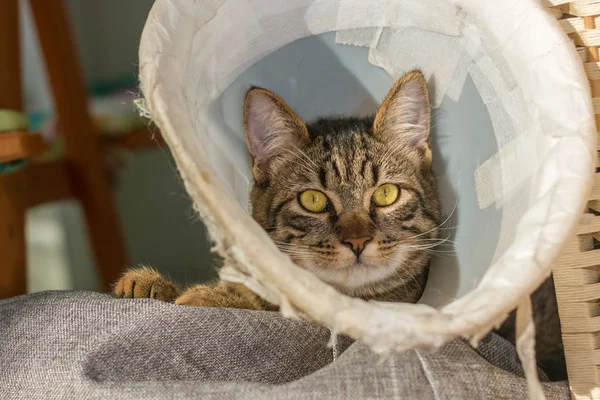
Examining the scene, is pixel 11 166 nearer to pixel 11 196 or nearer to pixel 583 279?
pixel 11 196

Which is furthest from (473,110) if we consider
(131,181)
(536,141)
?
(131,181)

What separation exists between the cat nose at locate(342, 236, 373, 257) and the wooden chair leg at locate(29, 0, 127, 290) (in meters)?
1.19

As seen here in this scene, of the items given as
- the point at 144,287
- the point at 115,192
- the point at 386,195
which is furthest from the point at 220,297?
the point at 115,192

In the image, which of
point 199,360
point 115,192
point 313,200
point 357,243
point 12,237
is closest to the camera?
point 199,360

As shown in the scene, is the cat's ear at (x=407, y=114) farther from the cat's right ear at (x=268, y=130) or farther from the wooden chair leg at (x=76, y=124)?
the wooden chair leg at (x=76, y=124)

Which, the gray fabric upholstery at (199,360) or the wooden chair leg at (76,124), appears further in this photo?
the wooden chair leg at (76,124)

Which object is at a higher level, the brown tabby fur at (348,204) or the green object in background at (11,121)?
the green object in background at (11,121)

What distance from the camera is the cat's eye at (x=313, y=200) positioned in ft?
3.73

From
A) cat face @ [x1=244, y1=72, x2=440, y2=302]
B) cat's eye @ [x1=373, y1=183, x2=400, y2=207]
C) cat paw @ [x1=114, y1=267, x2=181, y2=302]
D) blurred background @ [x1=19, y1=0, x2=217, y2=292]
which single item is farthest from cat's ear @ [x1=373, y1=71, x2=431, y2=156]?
blurred background @ [x1=19, y1=0, x2=217, y2=292]

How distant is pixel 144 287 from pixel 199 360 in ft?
0.71

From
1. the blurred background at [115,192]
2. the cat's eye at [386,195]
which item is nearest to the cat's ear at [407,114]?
the cat's eye at [386,195]

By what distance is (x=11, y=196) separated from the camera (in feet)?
4.14

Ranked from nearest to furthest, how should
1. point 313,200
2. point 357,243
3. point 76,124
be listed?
1. point 357,243
2. point 313,200
3. point 76,124

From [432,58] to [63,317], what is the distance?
2.95 feet
